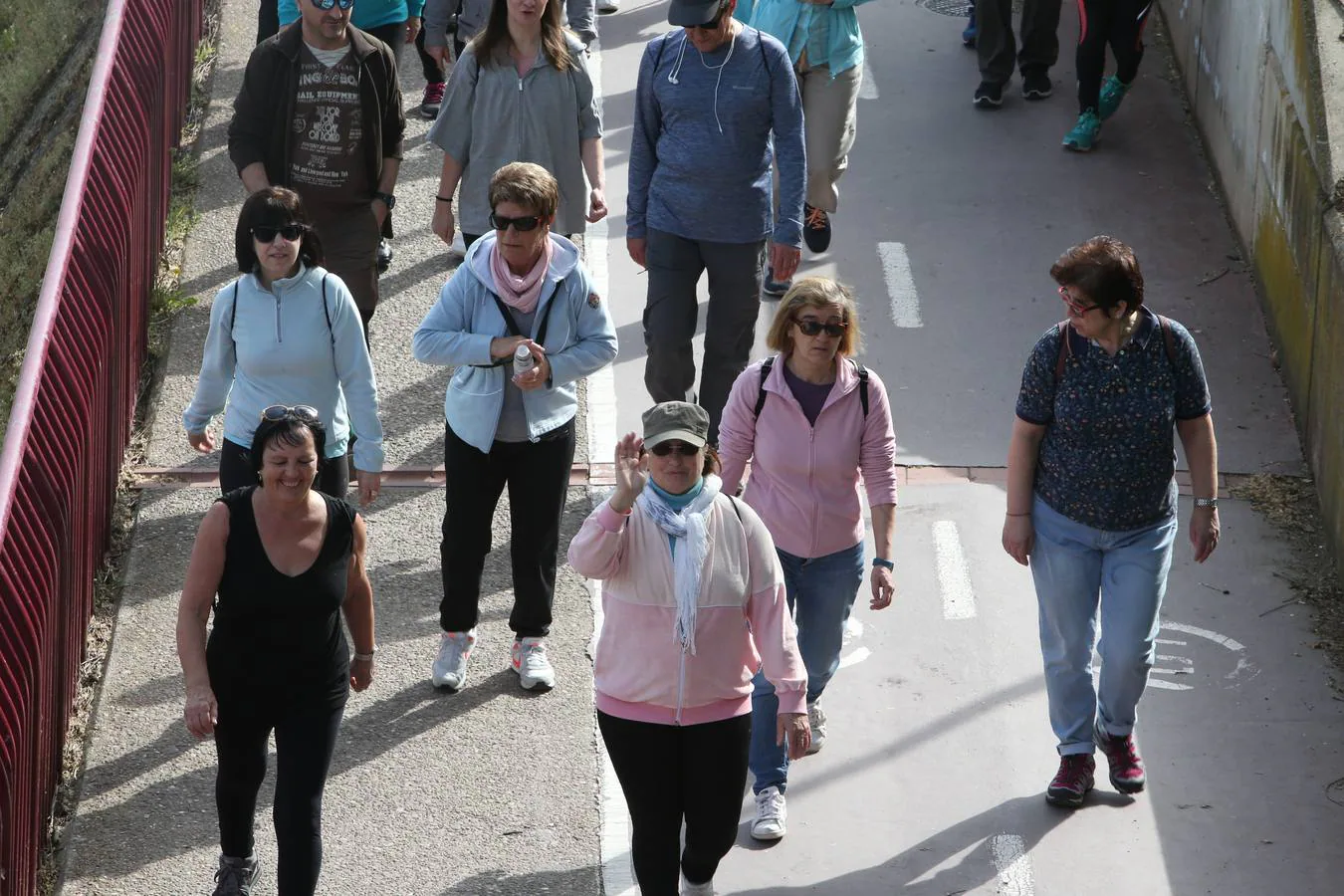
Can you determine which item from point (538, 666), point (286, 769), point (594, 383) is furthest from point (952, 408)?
point (286, 769)

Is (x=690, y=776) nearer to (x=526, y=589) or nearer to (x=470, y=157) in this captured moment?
(x=526, y=589)

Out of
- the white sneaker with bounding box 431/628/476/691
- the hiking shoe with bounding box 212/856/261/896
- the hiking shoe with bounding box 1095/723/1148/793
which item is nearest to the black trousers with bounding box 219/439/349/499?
the white sneaker with bounding box 431/628/476/691

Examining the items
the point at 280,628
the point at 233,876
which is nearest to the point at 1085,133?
the point at 280,628

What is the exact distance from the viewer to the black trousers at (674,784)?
547 cm

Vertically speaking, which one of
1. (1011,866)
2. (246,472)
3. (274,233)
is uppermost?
(274,233)

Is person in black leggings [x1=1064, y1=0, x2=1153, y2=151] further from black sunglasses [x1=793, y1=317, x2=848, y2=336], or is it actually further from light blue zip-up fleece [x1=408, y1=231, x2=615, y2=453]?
black sunglasses [x1=793, y1=317, x2=848, y2=336]

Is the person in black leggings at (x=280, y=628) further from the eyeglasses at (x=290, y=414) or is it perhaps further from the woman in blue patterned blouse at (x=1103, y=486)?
the woman in blue patterned blouse at (x=1103, y=486)

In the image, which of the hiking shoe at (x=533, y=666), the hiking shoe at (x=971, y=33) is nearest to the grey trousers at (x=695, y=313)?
the hiking shoe at (x=533, y=666)

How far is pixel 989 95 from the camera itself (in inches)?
517

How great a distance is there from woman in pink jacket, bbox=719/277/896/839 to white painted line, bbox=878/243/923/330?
413cm

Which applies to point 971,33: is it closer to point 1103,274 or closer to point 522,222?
point 522,222

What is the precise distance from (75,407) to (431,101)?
212 inches

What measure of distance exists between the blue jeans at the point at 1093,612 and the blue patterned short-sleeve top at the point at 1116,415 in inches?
3.2

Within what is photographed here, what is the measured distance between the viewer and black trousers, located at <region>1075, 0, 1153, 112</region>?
39.4 feet
